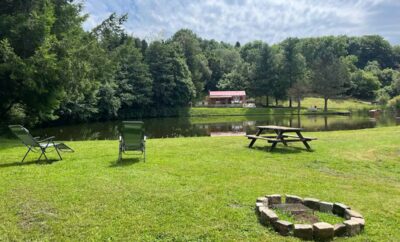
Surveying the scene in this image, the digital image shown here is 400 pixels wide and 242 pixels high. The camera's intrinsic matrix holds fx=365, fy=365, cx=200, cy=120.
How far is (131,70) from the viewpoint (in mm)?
49062

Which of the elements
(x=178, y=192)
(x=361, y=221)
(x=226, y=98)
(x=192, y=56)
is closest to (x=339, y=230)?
(x=361, y=221)

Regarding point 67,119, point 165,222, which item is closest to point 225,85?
point 67,119

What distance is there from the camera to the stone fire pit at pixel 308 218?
4.23 meters

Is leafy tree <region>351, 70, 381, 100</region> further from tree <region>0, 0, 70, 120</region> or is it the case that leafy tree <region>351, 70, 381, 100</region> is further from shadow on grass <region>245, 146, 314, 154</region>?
tree <region>0, 0, 70, 120</region>

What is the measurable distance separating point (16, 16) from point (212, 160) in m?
12.0

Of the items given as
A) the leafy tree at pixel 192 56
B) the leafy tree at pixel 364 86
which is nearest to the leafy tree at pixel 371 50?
the leafy tree at pixel 364 86

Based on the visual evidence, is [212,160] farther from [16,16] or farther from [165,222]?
[16,16]

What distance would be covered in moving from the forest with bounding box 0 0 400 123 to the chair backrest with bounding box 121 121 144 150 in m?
7.77

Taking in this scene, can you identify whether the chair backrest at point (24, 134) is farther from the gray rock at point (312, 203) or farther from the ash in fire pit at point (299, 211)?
the gray rock at point (312, 203)

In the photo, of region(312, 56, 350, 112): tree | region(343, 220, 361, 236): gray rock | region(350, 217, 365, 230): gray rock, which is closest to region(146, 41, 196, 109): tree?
region(312, 56, 350, 112): tree

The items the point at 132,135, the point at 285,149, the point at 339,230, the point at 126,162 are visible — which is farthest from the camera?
the point at 285,149

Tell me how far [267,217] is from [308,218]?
0.59m

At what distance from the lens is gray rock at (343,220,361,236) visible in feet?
14.4

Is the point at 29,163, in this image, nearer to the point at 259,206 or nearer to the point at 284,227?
the point at 259,206
